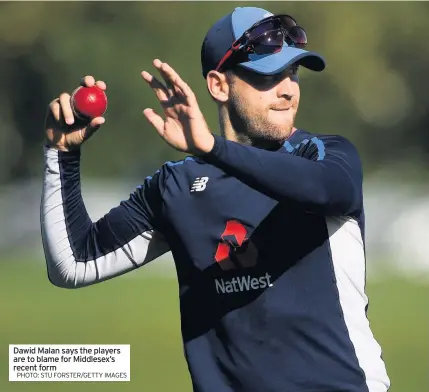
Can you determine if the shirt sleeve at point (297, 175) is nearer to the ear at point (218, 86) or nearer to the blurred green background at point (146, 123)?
the ear at point (218, 86)

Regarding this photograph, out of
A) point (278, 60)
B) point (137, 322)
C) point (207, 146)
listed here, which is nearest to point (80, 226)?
point (278, 60)

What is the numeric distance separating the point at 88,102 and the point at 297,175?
808 millimetres

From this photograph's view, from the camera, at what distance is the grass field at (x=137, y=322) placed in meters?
7.56

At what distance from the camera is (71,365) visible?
22.9ft

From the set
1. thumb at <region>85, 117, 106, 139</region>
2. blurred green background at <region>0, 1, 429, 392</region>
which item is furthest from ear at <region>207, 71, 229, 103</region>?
blurred green background at <region>0, 1, 429, 392</region>

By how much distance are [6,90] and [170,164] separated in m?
12.6

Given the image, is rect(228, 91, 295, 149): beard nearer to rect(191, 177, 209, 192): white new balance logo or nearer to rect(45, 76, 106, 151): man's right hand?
rect(191, 177, 209, 192): white new balance logo

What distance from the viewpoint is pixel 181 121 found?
91.9 inches

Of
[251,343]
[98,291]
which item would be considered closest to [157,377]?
[98,291]

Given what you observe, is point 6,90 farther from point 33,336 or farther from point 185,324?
point 185,324

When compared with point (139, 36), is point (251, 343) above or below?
below
